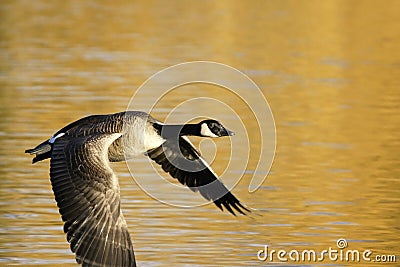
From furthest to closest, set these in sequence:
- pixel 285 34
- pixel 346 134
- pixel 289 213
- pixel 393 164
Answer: pixel 285 34, pixel 346 134, pixel 393 164, pixel 289 213

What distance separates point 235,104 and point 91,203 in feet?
38.3

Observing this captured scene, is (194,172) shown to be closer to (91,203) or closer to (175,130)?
(175,130)

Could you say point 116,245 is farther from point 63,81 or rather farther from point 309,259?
point 63,81

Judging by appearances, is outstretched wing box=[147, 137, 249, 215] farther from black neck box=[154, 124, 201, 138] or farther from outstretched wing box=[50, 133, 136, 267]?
outstretched wing box=[50, 133, 136, 267]

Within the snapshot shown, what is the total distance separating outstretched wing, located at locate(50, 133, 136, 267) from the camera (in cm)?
1013

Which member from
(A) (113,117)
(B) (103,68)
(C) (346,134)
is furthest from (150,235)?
(B) (103,68)

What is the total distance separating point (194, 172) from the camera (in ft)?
40.2

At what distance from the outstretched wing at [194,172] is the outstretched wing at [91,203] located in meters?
1.29

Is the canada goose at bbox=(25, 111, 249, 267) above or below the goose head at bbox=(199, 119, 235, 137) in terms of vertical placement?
below

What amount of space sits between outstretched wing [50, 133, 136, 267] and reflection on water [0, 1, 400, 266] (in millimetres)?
891

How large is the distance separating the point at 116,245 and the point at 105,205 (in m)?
Answer: 0.45

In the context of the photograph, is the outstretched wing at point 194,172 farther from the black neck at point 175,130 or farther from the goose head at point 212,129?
the goose head at point 212,129

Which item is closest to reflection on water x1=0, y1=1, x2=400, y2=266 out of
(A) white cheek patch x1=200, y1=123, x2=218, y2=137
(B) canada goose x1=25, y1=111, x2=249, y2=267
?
(B) canada goose x1=25, y1=111, x2=249, y2=267

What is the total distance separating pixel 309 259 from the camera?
11.3 meters
